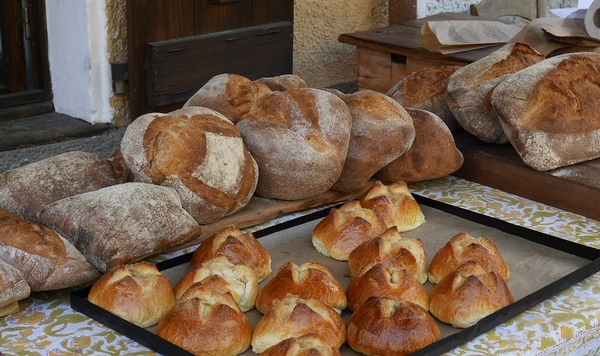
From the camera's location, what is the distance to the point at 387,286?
4.55ft

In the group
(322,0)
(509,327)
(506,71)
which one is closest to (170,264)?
(509,327)

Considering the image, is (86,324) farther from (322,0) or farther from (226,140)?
(322,0)

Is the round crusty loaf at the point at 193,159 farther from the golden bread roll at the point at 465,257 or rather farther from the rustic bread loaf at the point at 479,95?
the rustic bread loaf at the point at 479,95

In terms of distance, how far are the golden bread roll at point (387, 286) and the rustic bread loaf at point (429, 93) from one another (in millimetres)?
855

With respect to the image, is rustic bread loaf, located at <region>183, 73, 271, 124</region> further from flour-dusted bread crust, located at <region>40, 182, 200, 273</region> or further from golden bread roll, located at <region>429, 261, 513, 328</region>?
golden bread roll, located at <region>429, 261, 513, 328</region>

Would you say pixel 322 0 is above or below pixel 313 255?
above

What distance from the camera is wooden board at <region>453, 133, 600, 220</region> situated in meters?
1.89

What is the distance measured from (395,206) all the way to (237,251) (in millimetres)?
410

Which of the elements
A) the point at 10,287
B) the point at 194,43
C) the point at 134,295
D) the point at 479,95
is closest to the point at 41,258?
the point at 10,287

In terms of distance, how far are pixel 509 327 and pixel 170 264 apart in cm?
63

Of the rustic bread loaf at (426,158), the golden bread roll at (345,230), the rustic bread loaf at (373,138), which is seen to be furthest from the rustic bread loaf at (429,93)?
the golden bread roll at (345,230)

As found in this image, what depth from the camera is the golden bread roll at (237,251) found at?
4.93 feet

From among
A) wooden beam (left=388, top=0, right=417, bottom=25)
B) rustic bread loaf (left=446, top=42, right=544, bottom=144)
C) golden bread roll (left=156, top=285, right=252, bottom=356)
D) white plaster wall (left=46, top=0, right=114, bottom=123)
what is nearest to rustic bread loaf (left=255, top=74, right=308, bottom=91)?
rustic bread loaf (left=446, top=42, right=544, bottom=144)

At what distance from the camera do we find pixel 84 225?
1.49m
